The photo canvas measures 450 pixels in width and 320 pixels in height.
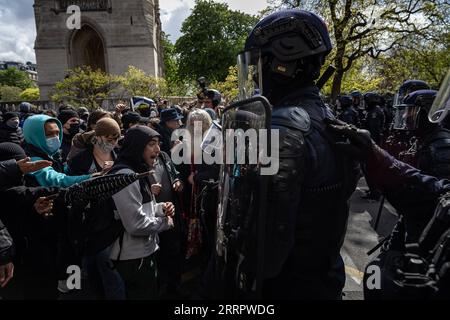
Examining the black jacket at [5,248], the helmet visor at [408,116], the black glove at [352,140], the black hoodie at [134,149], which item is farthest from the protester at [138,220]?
the helmet visor at [408,116]

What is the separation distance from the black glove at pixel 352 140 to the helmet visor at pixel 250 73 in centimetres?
38

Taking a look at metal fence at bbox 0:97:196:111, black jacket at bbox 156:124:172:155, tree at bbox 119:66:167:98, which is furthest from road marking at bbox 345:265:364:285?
metal fence at bbox 0:97:196:111

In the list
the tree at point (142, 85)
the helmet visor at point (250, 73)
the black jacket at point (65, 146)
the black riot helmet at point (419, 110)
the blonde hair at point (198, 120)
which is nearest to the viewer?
the helmet visor at point (250, 73)

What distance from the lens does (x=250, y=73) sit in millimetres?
1524

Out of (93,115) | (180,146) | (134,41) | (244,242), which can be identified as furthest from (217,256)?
(134,41)

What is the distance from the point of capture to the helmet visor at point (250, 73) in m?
1.49

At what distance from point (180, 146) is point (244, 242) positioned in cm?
265

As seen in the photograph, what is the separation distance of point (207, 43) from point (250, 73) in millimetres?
38903

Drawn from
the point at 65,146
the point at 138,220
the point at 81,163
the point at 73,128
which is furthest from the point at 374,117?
the point at 138,220

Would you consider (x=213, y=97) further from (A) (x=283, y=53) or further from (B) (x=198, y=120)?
(A) (x=283, y=53)

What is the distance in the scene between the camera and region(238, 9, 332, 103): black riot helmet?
4.71 feet

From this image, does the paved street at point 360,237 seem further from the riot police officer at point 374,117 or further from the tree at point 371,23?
the tree at point 371,23

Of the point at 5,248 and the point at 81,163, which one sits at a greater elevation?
the point at 81,163

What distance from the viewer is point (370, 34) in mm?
14906
